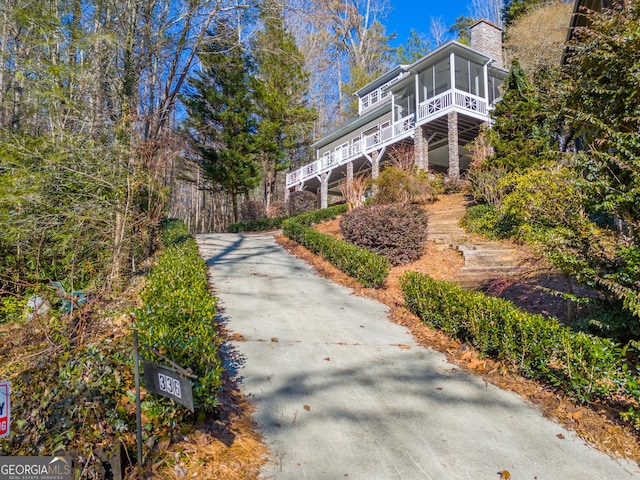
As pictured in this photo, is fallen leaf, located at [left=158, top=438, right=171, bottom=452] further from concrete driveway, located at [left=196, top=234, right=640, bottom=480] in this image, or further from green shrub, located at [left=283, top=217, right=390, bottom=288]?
green shrub, located at [left=283, top=217, right=390, bottom=288]

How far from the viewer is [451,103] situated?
16266 millimetres

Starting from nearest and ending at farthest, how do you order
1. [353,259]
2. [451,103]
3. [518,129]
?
[353,259], [518,129], [451,103]

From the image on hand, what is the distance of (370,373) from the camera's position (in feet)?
13.2

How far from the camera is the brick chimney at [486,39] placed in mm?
19812

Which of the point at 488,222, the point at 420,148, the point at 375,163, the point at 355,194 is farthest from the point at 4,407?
the point at 375,163

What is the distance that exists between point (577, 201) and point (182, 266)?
532cm

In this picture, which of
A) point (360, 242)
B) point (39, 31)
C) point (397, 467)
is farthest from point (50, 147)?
point (397, 467)

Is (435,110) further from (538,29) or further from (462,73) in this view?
(538,29)

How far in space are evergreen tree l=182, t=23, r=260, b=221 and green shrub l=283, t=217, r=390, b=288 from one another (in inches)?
532

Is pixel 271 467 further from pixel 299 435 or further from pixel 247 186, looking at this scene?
pixel 247 186

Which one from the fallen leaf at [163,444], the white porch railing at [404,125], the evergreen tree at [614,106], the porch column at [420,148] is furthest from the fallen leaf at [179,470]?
the white porch railing at [404,125]

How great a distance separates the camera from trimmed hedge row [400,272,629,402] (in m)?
3.06

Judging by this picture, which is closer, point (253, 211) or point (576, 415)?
point (576, 415)

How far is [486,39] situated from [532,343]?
2152 centimetres
